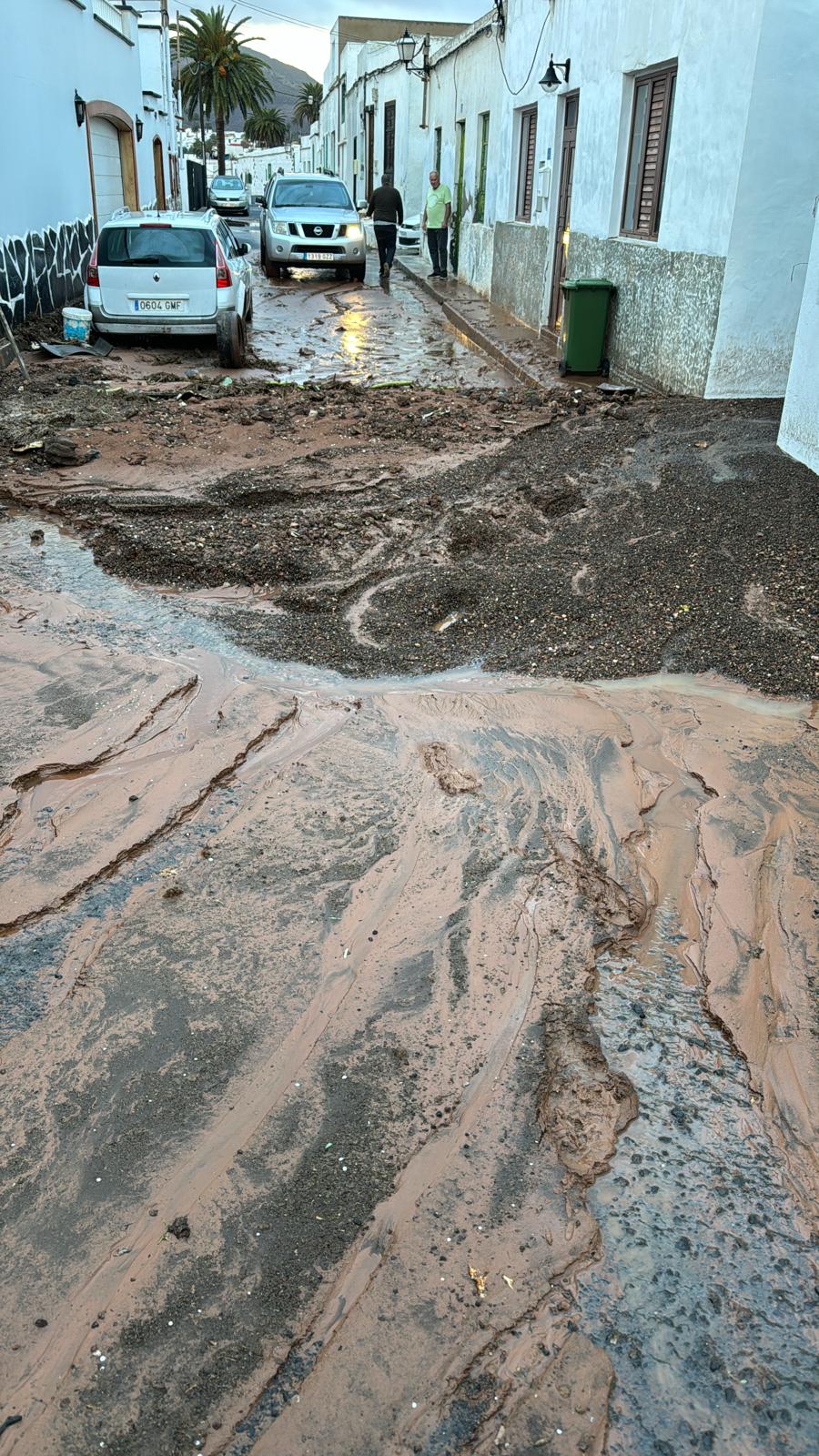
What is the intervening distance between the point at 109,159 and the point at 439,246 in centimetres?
756

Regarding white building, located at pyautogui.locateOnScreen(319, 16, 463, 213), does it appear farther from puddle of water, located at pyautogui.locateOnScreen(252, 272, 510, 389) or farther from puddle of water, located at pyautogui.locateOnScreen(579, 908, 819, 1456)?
puddle of water, located at pyautogui.locateOnScreen(579, 908, 819, 1456)

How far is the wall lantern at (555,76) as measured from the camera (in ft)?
46.6

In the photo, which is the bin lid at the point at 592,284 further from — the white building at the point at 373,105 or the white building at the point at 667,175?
the white building at the point at 373,105

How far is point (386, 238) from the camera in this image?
2286cm

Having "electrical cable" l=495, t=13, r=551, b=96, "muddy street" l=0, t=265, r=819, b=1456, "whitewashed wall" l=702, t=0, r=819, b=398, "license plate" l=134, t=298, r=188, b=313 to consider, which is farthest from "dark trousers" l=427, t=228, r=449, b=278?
"muddy street" l=0, t=265, r=819, b=1456

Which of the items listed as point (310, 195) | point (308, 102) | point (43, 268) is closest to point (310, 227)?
point (310, 195)

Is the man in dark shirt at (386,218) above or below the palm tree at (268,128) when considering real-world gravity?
below

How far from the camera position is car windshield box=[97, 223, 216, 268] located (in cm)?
1344

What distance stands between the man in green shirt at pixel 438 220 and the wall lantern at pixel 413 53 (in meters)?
6.66

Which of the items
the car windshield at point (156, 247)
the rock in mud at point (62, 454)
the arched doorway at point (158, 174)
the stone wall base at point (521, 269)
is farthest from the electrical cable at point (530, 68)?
the arched doorway at point (158, 174)

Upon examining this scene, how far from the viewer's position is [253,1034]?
3.16 m

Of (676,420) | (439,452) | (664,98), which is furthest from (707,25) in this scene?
(439,452)

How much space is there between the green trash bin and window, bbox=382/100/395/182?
2830 centimetres

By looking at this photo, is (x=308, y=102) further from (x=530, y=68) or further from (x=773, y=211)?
(x=773, y=211)
